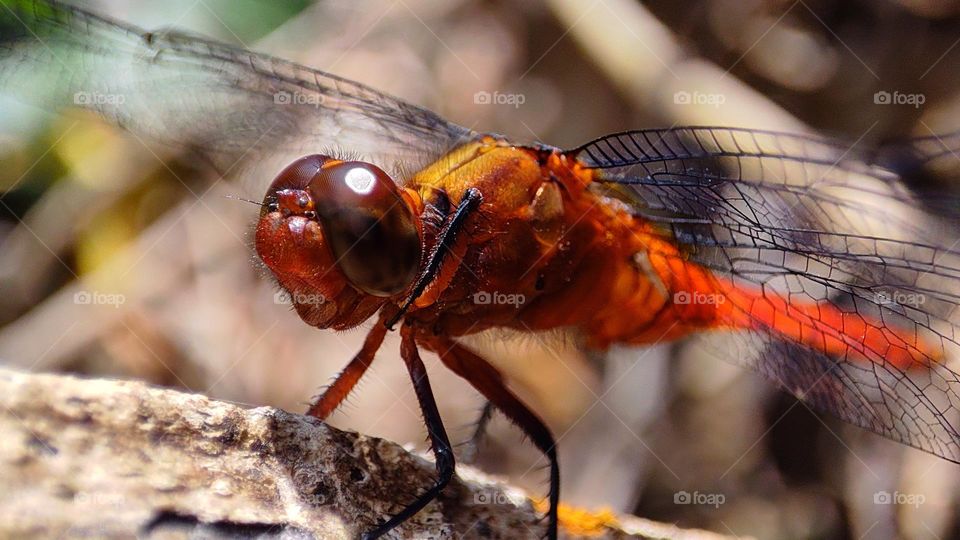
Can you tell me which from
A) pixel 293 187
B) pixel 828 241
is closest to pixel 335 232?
pixel 293 187

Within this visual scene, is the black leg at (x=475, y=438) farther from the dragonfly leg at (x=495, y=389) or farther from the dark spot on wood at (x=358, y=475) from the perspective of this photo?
the dark spot on wood at (x=358, y=475)

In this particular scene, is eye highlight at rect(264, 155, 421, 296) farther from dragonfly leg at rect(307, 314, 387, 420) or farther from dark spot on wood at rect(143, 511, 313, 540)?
dark spot on wood at rect(143, 511, 313, 540)

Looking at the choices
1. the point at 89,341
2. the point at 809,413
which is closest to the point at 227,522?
the point at 89,341

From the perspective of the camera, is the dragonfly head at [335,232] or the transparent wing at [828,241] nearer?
the dragonfly head at [335,232]

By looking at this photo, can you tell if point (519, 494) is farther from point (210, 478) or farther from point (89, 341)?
point (89, 341)

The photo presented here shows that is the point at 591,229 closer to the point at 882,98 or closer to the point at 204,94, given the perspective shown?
the point at 204,94

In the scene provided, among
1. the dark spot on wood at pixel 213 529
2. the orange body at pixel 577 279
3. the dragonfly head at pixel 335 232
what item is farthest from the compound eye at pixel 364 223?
the dark spot on wood at pixel 213 529

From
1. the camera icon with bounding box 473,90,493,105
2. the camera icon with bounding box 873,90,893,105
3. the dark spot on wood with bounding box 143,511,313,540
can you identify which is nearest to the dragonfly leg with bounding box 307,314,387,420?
the dark spot on wood with bounding box 143,511,313,540
